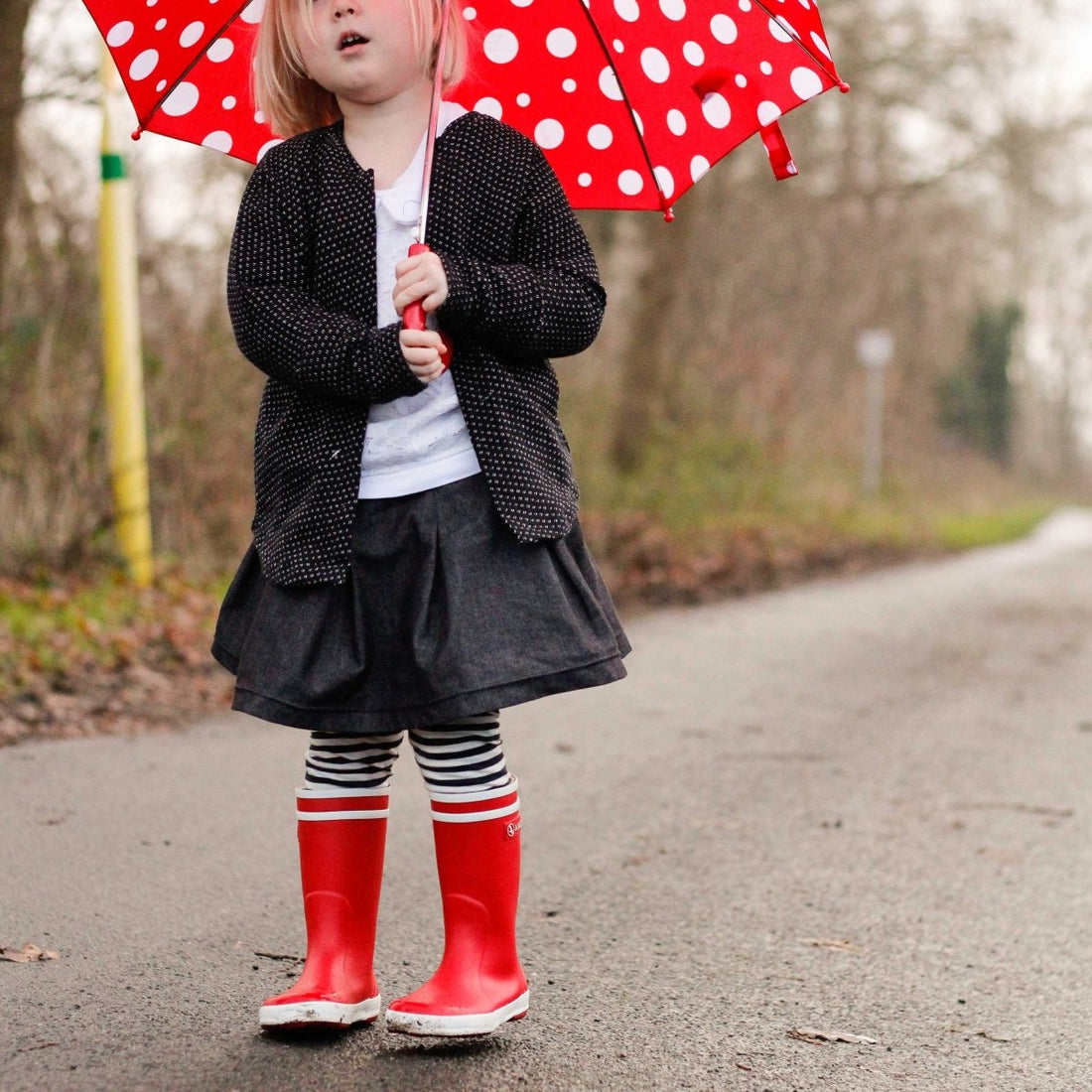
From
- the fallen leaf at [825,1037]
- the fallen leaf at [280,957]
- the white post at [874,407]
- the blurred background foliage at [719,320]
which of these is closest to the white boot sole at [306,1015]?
the fallen leaf at [280,957]

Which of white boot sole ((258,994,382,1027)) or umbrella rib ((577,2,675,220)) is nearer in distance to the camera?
white boot sole ((258,994,382,1027))

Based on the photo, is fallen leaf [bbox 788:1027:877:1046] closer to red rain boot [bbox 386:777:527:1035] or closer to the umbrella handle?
red rain boot [bbox 386:777:527:1035]

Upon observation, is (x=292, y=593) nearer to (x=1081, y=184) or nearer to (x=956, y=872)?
(x=956, y=872)

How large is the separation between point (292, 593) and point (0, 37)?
543 cm

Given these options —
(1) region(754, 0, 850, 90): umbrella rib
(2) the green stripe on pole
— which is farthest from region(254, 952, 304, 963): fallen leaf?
(2) the green stripe on pole

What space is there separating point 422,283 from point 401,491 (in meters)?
0.32

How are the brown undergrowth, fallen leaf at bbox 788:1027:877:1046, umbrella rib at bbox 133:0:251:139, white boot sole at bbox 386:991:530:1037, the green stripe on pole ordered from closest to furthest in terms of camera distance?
white boot sole at bbox 386:991:530:1037, fallen leaf at bbox 788:1027:877:1046, umbrella rib at bbox 133:0:251:139, the brown undergrowth, the green stripe on pole

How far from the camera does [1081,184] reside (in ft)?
70.8

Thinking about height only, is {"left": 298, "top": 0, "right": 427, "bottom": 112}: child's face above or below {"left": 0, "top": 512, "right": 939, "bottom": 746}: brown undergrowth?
above

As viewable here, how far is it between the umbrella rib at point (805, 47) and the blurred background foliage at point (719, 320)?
15.6 feet

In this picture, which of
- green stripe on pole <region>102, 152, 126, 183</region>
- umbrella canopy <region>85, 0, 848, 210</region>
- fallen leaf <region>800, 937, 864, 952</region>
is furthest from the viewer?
green stripe on pole <region>102, 152, 126, 183</region>

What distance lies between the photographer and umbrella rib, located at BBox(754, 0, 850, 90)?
2.77 m

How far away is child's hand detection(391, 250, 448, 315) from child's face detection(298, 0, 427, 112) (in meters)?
0.35

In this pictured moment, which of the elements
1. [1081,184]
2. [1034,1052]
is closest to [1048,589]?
[1034,1052]
